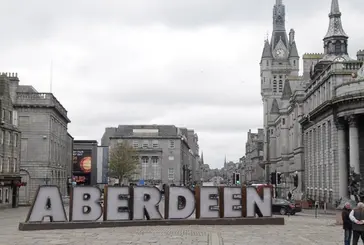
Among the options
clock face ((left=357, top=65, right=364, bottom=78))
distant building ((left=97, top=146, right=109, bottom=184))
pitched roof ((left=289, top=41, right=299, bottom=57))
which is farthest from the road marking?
pitched roof ((left=289, top=41, right=299, bottom=57))

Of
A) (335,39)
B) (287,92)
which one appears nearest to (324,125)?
(335,39)

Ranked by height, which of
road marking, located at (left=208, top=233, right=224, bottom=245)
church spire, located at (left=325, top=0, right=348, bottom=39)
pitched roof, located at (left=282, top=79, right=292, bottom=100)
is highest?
church spire, located at (left=325, top=0, right=348, bottom=39)

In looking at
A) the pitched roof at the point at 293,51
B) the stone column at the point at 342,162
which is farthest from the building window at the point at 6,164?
the pitched roof at the point at 293,51

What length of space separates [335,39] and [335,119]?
20.1m

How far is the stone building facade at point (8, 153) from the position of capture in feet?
203

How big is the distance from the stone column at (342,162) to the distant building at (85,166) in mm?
55578

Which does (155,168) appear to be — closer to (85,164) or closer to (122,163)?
(122,163)

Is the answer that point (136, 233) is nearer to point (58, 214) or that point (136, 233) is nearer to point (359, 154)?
point (58, 214)

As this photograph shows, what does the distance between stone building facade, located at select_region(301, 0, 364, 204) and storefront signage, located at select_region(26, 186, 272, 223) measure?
26.9 m

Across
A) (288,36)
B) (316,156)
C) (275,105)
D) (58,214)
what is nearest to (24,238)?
(58,214)

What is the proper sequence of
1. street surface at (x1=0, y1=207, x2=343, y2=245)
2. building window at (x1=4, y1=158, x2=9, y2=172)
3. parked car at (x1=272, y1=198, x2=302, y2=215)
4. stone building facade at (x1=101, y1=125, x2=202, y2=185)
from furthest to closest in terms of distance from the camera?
stone building facade at (x1=101, y1=125, x2=202, y2=185) < building window at (x1=4, y1=158, x2=9, y2=172) < parked car at (x1=272, y1=198, x2=302, y2=215) < street surface at (x1=0, y1=207, x2=343, y2=245)

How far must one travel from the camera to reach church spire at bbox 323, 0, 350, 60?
78.6 metres

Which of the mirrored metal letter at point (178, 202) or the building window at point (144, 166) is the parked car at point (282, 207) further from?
the building window at point (144, 166)

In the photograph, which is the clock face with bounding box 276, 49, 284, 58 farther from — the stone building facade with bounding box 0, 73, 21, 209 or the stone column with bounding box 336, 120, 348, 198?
the stone building facade with bounding box 0, 73, 21, 209
